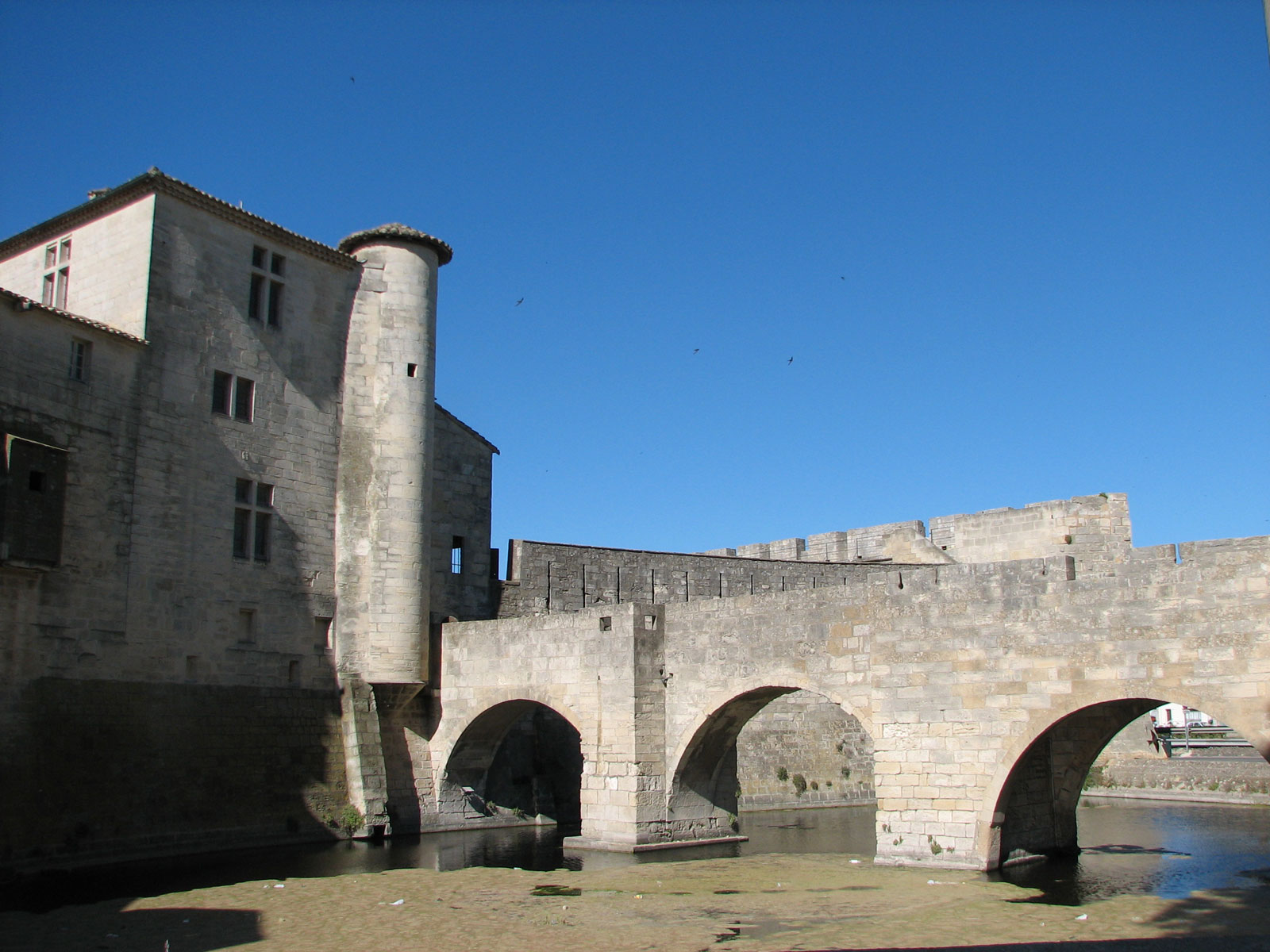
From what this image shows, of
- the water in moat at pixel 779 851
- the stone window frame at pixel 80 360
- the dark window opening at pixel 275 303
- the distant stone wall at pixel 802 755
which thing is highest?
the dark window opening at pixel 275 303

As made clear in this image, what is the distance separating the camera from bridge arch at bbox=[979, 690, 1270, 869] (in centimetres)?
1378

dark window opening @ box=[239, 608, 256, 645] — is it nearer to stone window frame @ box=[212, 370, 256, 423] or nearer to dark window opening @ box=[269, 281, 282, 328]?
stone window frame @ box=[212, 370, 256, 423]

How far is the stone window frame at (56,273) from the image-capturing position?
20.8 m

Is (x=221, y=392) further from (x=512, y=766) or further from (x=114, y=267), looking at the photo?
(x=512, y=766)

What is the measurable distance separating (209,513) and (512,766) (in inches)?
319

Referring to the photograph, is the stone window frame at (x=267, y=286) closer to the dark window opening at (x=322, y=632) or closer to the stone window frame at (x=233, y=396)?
the stone window frame at (x=233, y=396)

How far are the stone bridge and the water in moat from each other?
795 mm

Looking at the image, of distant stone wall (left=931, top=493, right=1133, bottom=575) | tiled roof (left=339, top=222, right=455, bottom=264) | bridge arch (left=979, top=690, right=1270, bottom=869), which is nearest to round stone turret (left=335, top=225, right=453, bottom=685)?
tiled roof (left=339, top=222, right=455, bottom=264)

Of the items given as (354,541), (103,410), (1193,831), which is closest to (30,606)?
(103,410)

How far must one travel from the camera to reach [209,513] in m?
19.6

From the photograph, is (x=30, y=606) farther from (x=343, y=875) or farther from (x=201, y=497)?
(x=343, y=875)

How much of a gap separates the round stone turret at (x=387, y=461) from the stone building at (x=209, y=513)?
46mm

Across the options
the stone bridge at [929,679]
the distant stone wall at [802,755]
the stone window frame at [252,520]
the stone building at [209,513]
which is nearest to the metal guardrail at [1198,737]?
the distant stone wall at [802,755]

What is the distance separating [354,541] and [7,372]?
6836mm
